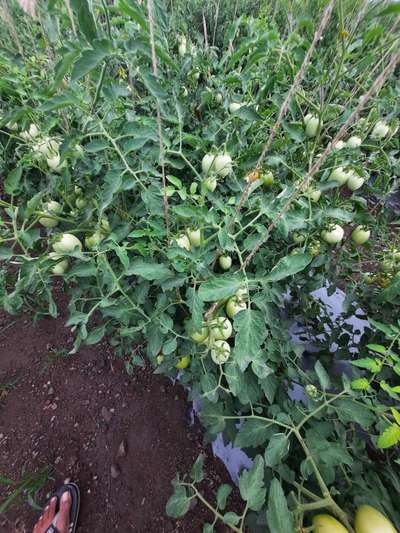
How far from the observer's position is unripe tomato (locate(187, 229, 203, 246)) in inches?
24.3

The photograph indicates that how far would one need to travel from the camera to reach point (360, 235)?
771 millimetres

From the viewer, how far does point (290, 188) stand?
665 millimetres

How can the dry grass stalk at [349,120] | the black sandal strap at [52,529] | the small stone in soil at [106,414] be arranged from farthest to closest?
the small stone in soil at [106,414], the black sandal strap at [52,529], the dry grass stalk at [349,120]

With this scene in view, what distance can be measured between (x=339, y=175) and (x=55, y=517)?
4.61 feet

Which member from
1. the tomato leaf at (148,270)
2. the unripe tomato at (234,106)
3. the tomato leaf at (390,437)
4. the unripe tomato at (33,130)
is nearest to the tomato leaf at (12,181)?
the unripe tomato at (33,130)

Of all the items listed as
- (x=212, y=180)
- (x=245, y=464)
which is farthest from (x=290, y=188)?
(x=245, y=464)

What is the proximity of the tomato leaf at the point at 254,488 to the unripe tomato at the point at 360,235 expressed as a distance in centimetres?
57

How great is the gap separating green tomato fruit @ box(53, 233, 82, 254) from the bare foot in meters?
0.97

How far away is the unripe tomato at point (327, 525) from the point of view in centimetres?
46

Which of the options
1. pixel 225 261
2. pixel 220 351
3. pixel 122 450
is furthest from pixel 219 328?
pixel 122 450

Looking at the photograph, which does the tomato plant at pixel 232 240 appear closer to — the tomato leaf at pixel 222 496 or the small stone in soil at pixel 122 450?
the tomato leaf at pixel 222 496

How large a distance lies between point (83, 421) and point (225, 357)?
99 centimetres

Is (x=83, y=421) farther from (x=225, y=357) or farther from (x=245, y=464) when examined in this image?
(x=225, y=357)

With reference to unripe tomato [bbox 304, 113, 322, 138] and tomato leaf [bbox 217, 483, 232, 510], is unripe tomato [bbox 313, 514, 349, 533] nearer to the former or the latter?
tomato leaf [bbox 217, 483, 232, 510]
